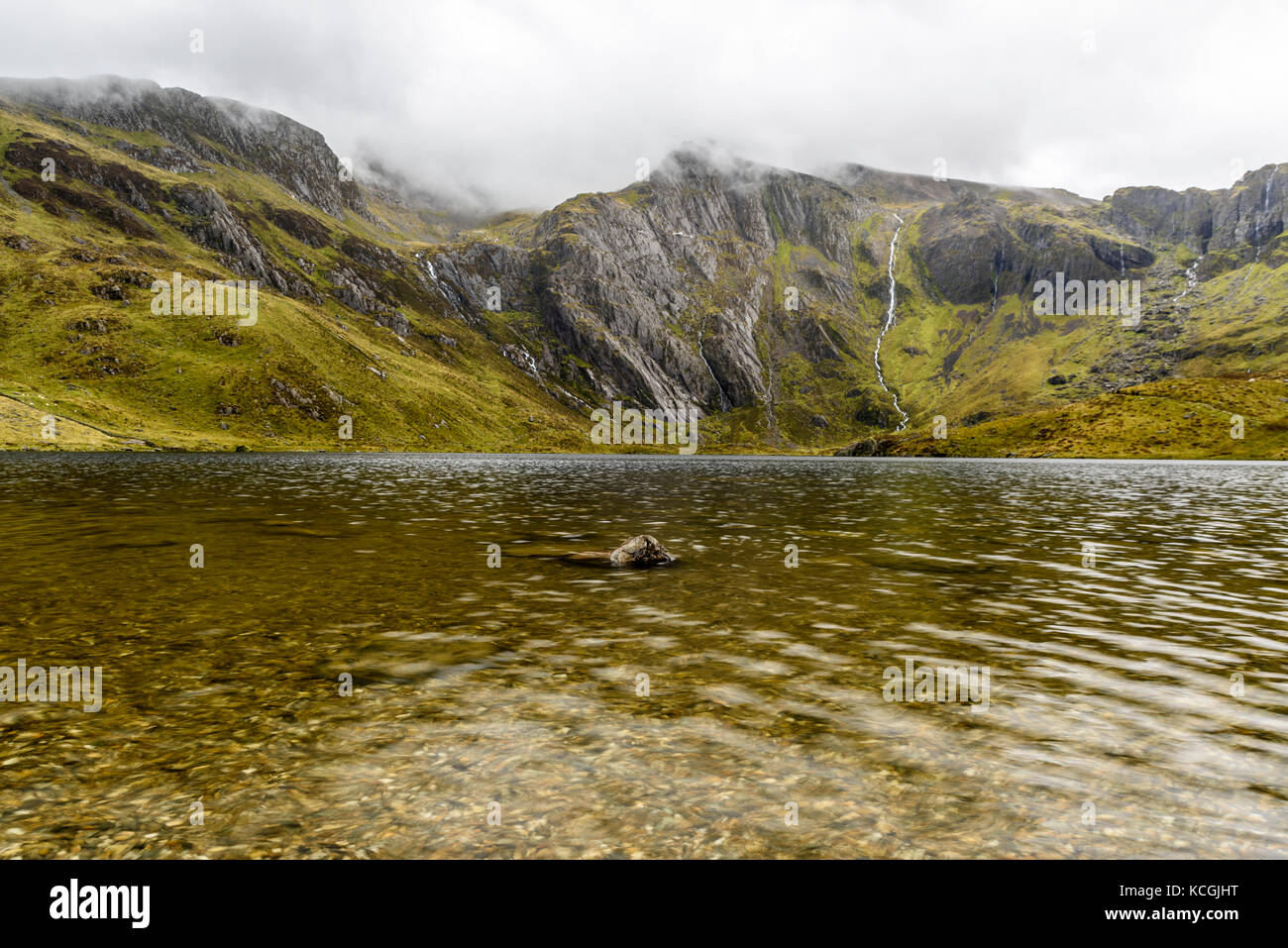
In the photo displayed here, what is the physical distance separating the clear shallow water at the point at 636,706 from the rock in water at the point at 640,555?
1.35 metres

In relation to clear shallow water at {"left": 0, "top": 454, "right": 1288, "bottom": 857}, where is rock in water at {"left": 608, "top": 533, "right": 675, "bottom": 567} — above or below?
above

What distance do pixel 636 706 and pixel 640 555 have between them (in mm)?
16209

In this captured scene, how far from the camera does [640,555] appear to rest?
29.6 metres

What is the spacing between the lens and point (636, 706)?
13.4m

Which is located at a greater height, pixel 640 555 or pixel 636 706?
pixel 640 555

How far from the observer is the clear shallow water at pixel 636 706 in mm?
8867

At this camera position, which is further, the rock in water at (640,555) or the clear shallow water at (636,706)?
the rock in water at (640,555)

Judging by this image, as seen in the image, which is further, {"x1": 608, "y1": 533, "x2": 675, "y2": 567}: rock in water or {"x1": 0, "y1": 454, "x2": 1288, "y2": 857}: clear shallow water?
{"x1": 608, "y1": 533, "x2": 675, "y2": 567}: rock in water

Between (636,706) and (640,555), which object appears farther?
(640,555)

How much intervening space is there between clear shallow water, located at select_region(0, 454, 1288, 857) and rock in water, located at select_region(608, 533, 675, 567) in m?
1.35

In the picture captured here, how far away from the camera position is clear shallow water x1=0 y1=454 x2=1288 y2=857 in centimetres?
887

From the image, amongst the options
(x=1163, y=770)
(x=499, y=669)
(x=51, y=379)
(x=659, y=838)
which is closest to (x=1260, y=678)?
(x=1163, y=770)

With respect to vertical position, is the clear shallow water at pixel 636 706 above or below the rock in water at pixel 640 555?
below
